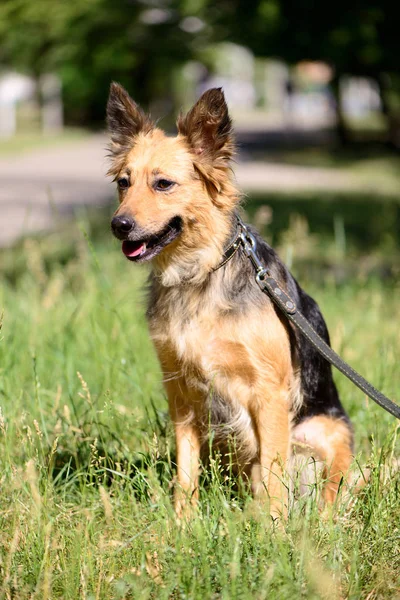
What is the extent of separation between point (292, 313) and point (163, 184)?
87 cm

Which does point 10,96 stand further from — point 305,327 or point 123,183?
point 305,327

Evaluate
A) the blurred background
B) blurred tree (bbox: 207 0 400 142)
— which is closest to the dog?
the blurred background

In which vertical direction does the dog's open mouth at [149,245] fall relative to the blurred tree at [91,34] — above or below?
below

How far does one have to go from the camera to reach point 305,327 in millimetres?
3275

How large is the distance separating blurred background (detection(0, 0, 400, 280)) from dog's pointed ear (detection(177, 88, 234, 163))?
306 mm

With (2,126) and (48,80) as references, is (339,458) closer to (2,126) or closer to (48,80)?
(2,126)

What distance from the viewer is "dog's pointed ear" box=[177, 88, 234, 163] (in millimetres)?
3426

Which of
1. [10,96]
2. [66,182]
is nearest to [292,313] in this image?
[66,182]

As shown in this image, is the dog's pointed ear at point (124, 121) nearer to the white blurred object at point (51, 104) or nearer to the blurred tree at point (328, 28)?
the blurred tree at point (328, 28)

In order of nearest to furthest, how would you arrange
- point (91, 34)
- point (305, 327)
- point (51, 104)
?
point (305, 327) < point (91, 34) < point (51, 104)

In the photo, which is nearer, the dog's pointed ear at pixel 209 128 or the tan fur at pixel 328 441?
the dog's pointed ear at pixel 209 128

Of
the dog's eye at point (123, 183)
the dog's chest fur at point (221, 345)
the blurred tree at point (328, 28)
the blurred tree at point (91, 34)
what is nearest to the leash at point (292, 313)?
the dog's chest fur at point (221, 345)

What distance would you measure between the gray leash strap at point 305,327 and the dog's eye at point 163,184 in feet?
1.35

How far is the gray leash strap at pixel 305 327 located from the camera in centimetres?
315
